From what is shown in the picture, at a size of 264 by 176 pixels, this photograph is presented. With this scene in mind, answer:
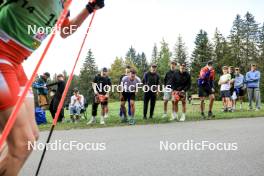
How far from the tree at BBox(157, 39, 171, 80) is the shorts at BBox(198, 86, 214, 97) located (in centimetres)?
6965

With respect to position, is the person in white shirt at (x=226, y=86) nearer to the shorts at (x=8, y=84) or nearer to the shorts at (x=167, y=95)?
the shorts at (x=167, y=95)

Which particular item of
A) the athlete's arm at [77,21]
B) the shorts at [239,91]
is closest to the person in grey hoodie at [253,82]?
the shorts at [239,91]

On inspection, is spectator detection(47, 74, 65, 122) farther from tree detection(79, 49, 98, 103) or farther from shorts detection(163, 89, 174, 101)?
tree detection(79, 49, 98, 103)

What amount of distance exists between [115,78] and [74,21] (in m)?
86.3

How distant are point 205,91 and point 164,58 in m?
72.8

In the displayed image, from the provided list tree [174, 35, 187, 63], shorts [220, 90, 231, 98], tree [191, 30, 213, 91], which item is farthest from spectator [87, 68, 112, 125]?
tree [174, 35, 187, 63]

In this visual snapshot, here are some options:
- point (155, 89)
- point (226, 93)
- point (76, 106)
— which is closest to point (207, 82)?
point (155, 89)

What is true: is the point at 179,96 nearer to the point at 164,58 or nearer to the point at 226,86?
the point at 226,86

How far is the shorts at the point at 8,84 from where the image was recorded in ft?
7.64

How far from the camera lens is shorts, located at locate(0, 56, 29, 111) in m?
2.33

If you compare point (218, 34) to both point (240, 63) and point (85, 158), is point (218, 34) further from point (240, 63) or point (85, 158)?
point (85, 158)

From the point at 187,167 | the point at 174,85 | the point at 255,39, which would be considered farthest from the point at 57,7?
the point at 255,39

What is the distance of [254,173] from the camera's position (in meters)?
4.08

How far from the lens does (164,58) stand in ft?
277
